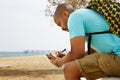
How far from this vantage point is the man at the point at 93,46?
4176 millimetres

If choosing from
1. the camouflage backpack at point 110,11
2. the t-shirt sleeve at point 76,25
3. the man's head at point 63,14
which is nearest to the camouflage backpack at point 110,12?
the camouflage backpack at point 110,11

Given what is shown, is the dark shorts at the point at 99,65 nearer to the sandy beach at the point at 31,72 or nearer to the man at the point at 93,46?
the man at the point at 93,46

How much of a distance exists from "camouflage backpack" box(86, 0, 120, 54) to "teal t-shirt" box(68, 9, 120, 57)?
1.9 inches

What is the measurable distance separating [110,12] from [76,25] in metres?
0.48

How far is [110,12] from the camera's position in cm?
433

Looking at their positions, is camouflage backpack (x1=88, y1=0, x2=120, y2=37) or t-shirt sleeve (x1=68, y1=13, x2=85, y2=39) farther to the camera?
camouflage backpack (x1=88, y1=0, x2=120, y2=37)

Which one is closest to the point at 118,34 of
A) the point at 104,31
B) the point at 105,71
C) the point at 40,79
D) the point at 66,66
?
the point at 104,31

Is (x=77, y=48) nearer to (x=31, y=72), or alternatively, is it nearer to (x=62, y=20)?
(x=62, y=20)

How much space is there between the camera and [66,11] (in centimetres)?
446

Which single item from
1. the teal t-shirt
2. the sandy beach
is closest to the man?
the teal t-shirt

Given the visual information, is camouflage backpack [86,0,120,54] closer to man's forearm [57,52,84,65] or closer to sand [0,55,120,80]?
man's forearm [57,52,84,65]

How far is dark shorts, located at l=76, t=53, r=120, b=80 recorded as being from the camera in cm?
425

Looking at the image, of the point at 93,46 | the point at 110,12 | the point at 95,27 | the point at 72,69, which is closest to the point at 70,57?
the point at 72,69

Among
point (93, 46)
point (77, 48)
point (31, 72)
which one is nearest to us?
point (77, 48)
